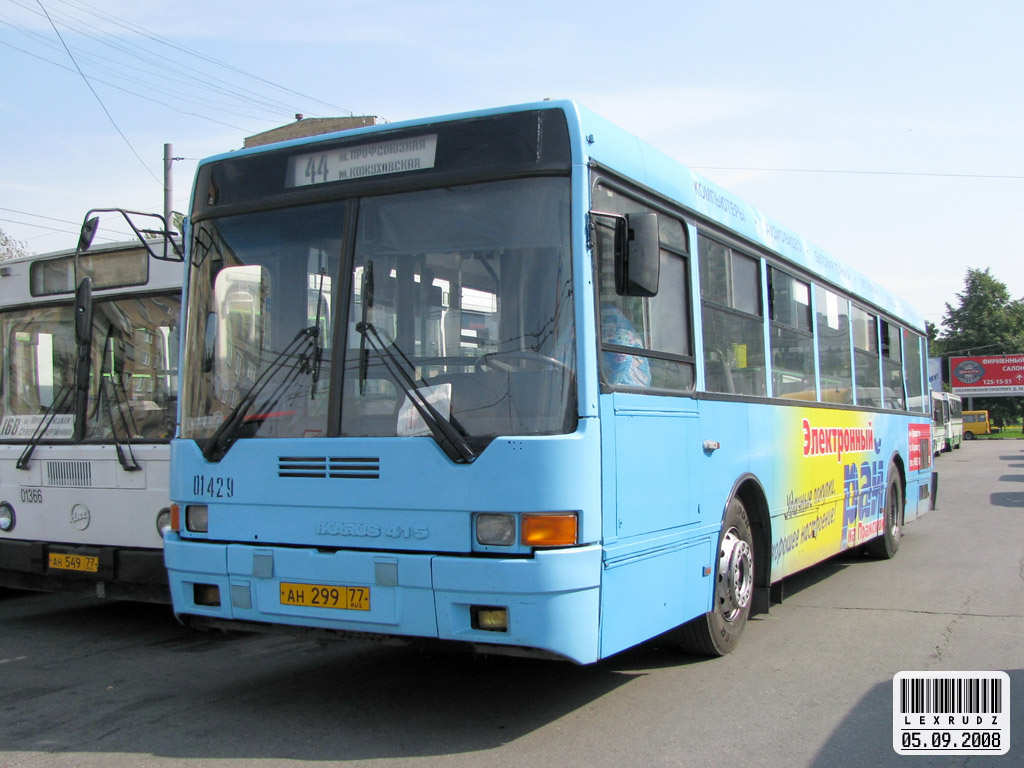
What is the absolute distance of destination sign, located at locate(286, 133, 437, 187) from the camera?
5.20 meters

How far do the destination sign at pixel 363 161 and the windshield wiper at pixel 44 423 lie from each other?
3492 mm

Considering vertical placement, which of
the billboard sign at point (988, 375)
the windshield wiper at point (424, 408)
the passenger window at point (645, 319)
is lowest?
the windshield wiper at point (424, 408)

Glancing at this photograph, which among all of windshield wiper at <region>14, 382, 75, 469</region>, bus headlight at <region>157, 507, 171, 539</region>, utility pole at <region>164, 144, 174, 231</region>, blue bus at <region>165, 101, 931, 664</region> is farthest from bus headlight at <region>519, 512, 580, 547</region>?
utility pole at <region>164, 144, 174, 231</region>

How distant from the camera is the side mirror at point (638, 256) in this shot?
4.88 meters

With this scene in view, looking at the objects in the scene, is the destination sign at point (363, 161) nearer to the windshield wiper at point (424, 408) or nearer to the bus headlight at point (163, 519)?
the windshield wiper at point (424, 408)

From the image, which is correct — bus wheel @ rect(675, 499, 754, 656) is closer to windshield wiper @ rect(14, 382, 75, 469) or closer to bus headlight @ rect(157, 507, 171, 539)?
bus headlight @ rect(157, 507, 171, 539)

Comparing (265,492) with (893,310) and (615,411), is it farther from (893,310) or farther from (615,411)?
(893,310)

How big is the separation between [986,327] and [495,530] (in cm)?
9597

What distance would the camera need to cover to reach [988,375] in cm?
7931

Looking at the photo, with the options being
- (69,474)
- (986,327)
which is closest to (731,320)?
(69,474)

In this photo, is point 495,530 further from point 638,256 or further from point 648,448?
point 638,256

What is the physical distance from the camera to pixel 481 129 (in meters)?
5.06

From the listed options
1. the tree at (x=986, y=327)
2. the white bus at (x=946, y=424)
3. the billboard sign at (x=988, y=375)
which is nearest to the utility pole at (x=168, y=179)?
the white bus at (x=946, y=424)

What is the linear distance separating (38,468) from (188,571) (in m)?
3.10
